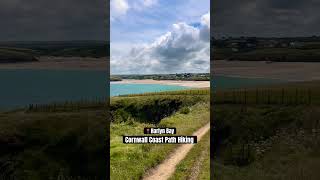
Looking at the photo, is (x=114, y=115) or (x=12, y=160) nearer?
(x=12, y=160)

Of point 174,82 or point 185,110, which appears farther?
point 174,82

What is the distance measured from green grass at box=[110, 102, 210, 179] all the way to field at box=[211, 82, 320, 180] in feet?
9.60

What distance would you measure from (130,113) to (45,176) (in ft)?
45.0

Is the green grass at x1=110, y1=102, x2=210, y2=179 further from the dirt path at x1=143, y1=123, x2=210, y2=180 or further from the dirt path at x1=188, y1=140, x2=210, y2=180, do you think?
the dirt path at x1=188, y1=140, x2=210, y2=180

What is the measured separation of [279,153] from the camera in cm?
3288

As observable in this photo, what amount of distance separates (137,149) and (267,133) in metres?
14.3

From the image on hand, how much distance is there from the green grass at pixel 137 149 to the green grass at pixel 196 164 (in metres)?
1.76

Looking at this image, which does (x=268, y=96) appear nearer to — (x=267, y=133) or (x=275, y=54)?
(x=267, y=133)

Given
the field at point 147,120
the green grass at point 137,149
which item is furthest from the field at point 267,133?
the field at point 147,120

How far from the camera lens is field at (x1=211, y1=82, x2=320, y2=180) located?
30.1 metres

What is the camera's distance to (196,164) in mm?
31781

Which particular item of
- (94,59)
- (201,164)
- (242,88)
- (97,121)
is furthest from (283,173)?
(94,59)

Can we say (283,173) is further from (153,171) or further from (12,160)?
(12,160)

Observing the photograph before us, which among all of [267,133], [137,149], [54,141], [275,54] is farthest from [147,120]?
[275,54]
